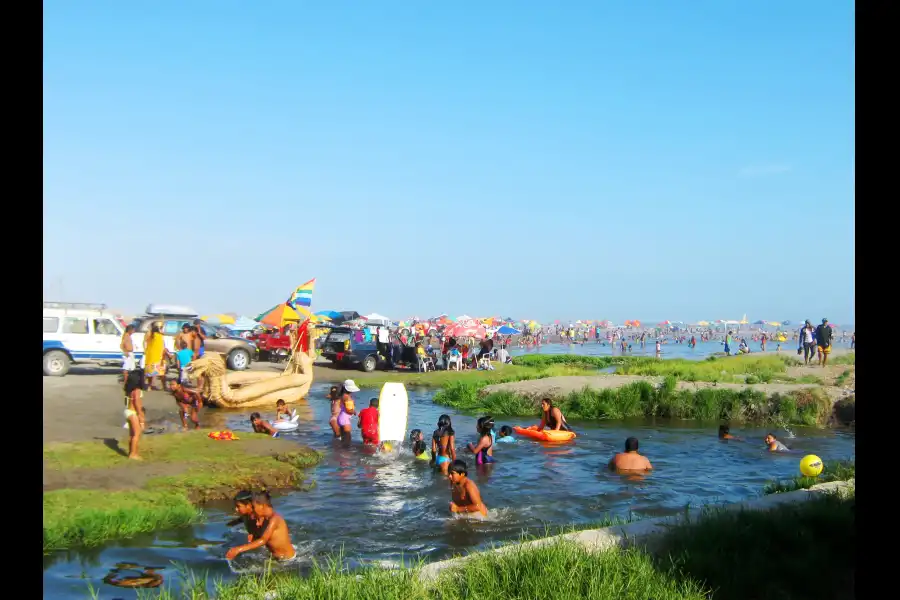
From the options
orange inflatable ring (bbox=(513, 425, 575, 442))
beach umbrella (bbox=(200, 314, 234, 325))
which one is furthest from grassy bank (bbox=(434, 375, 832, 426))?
beach umbrella (bbox=(200, 314, 234, 325))

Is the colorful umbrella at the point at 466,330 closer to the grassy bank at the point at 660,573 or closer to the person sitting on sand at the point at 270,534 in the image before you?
the person sitting on sand at the point at 270,534

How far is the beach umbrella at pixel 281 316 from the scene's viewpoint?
24.9 m

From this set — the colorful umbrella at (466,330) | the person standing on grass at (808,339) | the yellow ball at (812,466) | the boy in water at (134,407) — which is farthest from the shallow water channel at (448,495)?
the colorful umbrella at (466,330)

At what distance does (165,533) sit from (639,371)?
74.0ft

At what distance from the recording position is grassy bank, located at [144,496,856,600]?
19.0 ft

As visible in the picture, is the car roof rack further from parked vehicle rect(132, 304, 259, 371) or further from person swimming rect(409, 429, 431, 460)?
person swimming rect(409, 429, 431, 460)

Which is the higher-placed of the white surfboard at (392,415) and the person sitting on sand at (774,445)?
the white surfboard at (392,415)

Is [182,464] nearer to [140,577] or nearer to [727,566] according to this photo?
[140,577]

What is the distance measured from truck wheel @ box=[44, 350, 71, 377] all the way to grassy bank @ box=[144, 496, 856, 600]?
1839 cm

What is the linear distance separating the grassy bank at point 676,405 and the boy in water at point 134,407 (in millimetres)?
11724

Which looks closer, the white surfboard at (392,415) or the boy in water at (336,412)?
the white surfboard at (392,415)

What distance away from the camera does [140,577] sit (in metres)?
7.84
